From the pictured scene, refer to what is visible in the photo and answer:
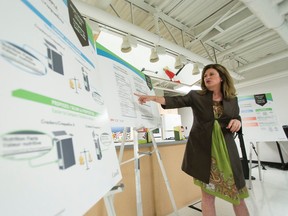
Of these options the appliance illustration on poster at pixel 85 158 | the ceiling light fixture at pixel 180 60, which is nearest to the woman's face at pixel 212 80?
the appliance illustration on poster at pixel 85 158

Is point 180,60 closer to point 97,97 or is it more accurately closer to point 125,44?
point 125,44

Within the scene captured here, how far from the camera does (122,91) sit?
1.15 meters

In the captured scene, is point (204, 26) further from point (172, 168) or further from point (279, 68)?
point (279, 68)

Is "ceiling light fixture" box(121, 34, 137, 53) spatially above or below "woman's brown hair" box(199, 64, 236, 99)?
above

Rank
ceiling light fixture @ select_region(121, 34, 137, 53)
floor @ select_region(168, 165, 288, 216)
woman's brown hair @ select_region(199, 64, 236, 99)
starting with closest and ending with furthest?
woman's brown hair @ select_region(199, 64, 236, 99) → floor @ select_region(168, 165, 288, 216) → ceiling light fixture @ select_region(121, 34, 137, 53)

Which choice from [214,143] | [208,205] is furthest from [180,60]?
[208,205]

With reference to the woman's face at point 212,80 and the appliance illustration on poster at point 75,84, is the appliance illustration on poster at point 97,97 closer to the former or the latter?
the appliance illustration on poster at point 75,84

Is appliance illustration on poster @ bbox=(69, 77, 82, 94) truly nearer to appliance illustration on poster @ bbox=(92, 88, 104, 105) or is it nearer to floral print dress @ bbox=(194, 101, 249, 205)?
appliance illustration on poster @ bbox=(92, 88, 104, 105)

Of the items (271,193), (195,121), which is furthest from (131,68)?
(271,193)

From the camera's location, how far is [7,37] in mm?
350

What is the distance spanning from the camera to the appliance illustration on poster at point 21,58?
339mm

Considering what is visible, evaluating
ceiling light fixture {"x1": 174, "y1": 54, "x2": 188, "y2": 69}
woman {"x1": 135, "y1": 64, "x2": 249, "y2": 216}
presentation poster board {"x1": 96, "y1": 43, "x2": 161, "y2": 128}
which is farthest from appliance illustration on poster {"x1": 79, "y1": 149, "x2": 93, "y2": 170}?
ceiling light fixture {"x1": 174, "y1": 54, "x2": 188, "y2": 69}

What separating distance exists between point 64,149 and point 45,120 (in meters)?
0.09

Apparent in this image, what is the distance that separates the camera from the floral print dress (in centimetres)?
113
